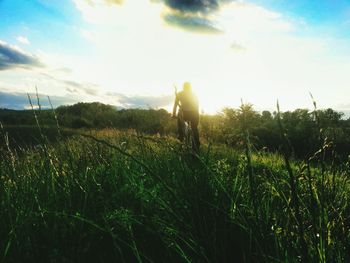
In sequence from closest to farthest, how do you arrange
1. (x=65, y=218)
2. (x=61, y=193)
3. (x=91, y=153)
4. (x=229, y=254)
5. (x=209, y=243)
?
(x=209, y=243) → (x=229, y=254) → (x=65, y=218) → (x=61, y=193) → (x=91, y=153)

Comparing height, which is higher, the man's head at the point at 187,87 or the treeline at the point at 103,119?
the man's head at the point at 187,87

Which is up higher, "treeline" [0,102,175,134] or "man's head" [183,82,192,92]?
"man's head" [183,82,192,92]

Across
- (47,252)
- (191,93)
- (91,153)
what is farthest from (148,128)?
(47,252)

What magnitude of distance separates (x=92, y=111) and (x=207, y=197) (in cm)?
4571

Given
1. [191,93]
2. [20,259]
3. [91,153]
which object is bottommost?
[20,259]

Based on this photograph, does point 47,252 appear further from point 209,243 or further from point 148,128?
point 148,128

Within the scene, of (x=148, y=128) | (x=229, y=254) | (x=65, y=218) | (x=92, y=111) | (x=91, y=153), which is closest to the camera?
(x=229, y=254)

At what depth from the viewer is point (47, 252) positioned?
2.22m

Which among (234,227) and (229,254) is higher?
(234,227)

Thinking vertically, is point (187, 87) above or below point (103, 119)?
above

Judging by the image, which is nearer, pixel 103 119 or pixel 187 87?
pixel 187 87

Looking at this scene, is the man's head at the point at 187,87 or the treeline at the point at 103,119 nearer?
the man's head at the point at 187,87

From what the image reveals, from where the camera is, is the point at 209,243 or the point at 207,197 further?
the point at 207,197

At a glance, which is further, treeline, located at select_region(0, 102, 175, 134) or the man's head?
treeline, located at select_region(0, 102, 175, 134)
